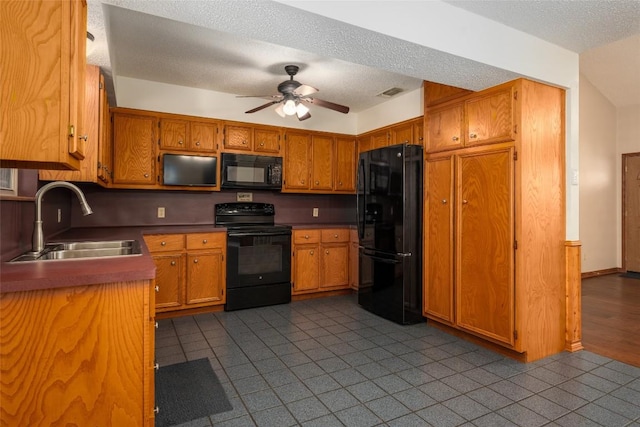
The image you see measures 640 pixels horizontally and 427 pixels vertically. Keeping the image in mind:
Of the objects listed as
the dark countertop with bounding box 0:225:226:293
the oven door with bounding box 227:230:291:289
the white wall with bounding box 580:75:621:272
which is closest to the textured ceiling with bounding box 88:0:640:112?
the dark countertop with bounding box 0:225:226:293

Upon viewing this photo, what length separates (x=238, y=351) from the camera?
9.52 ft

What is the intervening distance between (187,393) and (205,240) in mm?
1855

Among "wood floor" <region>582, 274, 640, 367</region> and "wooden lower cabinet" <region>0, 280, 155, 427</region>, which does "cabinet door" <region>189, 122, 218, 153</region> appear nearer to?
"wooden lower cabinet" <region>0, 280, 155, 427</region>

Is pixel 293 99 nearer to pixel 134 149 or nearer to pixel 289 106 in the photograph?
pixel 289 106

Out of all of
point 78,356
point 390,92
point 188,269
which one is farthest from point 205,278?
point 390,92

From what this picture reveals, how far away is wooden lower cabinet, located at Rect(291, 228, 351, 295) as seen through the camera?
173 inches

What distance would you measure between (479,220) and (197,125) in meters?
3.10

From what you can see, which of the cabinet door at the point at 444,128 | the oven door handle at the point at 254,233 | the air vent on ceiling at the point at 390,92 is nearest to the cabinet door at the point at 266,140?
the oven door handle at the point at 254,233

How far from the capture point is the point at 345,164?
16.3ft

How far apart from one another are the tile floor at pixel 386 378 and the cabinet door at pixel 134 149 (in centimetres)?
157

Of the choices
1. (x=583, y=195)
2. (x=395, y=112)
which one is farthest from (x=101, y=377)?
(x=583, y=195)

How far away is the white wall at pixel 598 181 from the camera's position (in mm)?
5648

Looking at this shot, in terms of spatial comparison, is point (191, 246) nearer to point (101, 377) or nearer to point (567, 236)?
point (101, 377)

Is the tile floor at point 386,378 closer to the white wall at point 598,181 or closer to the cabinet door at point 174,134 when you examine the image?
the cabinet door at point 174,134
